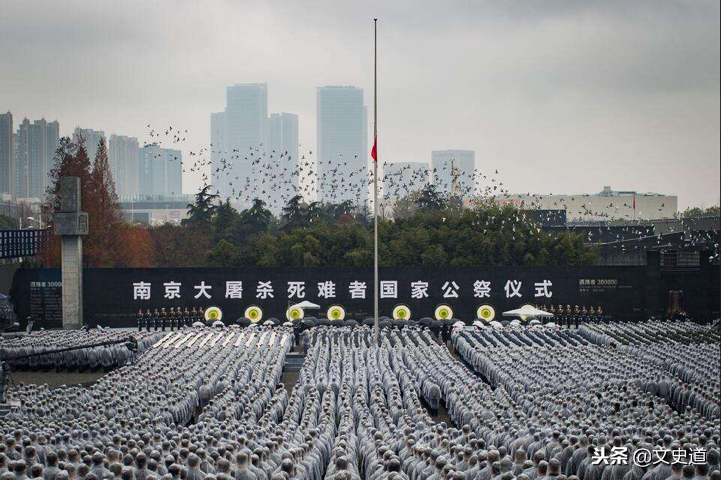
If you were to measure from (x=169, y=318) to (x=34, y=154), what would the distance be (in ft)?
190

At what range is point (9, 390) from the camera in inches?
763

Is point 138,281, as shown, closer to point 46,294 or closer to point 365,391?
point 46,294

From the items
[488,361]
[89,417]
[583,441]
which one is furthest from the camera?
[488,361]

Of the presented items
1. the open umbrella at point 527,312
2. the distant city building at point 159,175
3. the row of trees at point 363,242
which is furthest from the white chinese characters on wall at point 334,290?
the distant city building at point 159,175

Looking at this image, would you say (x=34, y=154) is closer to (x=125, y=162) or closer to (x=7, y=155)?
(x=7, y=155)

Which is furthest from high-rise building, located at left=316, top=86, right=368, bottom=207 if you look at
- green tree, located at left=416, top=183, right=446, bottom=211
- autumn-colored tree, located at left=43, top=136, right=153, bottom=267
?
autumn-colored tree, located at left=43, top=136, right=153, bottom=267

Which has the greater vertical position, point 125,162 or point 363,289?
point 125,162

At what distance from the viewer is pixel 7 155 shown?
69.0 m

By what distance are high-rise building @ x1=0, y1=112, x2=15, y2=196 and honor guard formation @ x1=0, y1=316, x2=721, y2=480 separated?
37.9 meters

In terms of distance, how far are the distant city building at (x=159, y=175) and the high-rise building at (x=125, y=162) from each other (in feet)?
5.43

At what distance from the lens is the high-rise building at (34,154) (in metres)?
80.8

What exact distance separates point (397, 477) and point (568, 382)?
9.05 meters

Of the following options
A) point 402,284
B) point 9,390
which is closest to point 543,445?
point 9,390

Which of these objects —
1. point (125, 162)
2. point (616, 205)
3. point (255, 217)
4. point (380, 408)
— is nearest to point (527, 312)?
point (380, 408)
